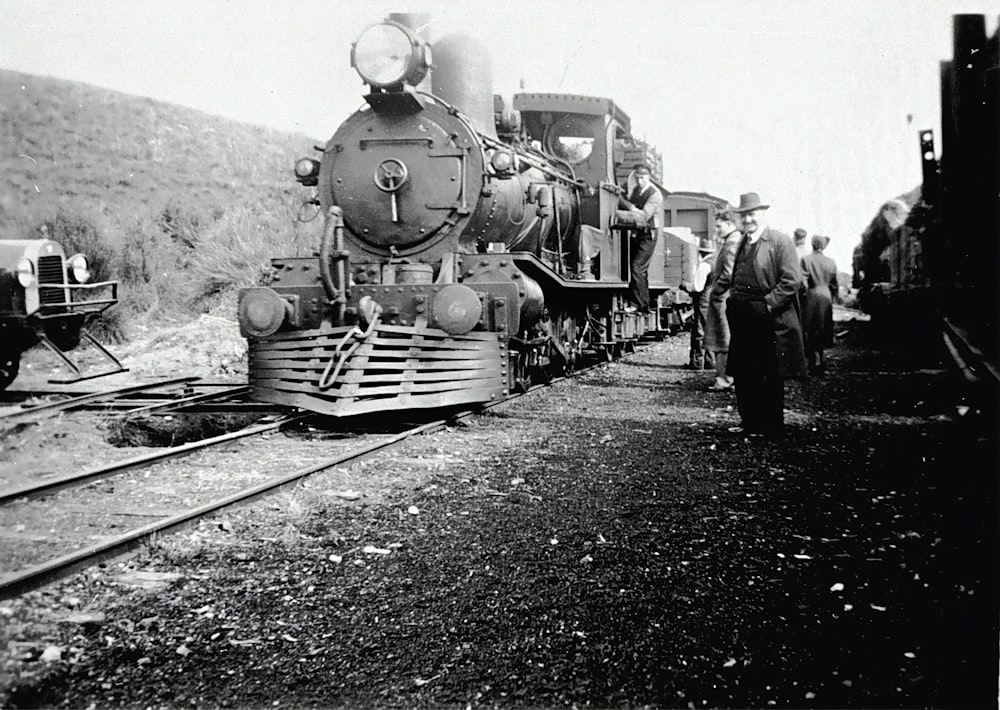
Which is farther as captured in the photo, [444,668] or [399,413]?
[399,413]

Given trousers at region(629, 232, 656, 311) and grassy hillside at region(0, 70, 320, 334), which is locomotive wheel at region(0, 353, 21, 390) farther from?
trousers at region(629, 232, 656, 311)

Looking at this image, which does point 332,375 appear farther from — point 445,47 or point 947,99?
point 947,99

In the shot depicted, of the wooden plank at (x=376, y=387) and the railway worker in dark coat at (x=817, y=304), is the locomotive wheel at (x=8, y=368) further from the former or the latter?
the railway worker in dark coat at (x=817, y=304)

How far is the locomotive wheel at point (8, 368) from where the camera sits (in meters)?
8.95

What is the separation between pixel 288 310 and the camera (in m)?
6.64

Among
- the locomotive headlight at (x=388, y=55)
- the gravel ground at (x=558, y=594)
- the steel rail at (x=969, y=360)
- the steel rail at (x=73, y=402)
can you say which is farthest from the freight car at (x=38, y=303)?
the steel rail at (x=969, y=360)

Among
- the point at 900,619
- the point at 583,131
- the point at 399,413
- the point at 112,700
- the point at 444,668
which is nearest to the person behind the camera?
the point at 112,700

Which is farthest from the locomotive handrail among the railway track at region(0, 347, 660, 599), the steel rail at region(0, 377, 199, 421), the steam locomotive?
the steel rail at region(0, 377, 199, 421)

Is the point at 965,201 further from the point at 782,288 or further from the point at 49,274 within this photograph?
the point at 49,274

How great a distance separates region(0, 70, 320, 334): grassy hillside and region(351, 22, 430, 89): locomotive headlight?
285cm

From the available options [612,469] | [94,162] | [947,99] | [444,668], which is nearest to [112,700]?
[444,668]

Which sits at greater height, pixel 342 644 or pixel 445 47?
pixel 445 47

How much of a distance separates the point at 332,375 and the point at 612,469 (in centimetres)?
217

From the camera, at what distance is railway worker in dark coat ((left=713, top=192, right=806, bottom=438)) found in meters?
5.95
